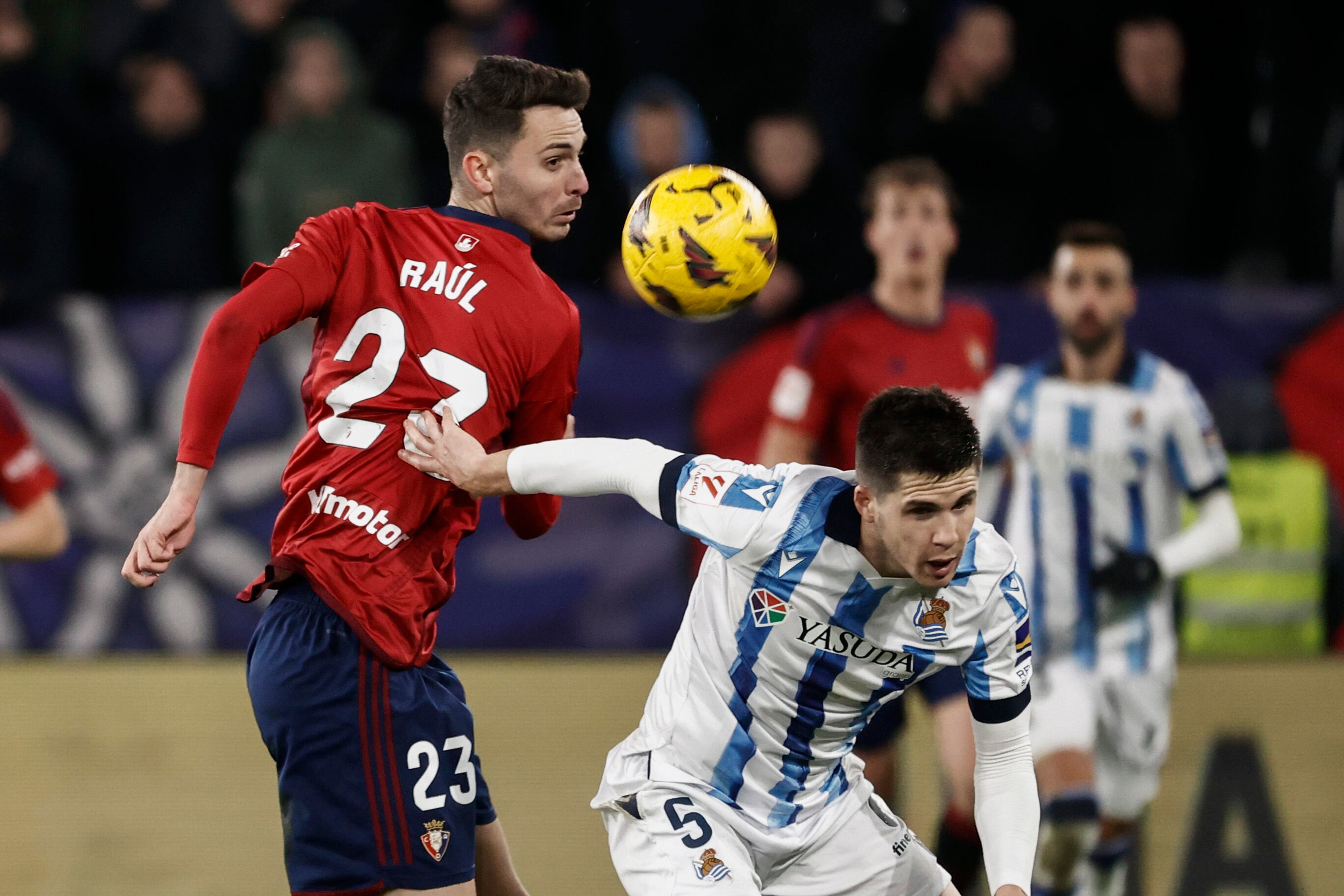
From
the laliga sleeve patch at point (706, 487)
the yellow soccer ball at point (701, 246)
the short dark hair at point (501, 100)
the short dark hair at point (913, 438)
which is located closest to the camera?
the short dark hair at point (913, 438)

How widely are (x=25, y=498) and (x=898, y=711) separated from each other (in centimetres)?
306

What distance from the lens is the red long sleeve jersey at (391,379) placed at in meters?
3.37

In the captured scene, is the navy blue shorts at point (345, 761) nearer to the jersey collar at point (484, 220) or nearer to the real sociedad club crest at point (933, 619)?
the jersey collar at point (484, 220)

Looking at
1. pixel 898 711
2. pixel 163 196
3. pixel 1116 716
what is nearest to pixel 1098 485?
pixel 1116 716

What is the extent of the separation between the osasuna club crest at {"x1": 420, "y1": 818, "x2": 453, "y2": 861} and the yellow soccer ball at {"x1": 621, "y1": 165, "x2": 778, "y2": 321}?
129 centimetres

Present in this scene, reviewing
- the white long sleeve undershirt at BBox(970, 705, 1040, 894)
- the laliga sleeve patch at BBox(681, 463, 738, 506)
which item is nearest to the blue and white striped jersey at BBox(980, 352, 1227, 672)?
the white long sleeve undershirt at BBox(970, 705, 1040, 894)

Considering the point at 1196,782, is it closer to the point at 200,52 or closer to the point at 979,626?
the point at 979,626

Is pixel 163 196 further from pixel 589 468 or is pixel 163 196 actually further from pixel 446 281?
pixel 589 468

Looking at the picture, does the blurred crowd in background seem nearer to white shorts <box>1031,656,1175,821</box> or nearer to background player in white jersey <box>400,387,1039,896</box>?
white shorts <box>1031,656,1175,821</box>

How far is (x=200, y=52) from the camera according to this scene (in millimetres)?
7953

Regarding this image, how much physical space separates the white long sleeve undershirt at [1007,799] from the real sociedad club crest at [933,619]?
0.22 metres

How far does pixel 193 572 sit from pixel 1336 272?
204 inches

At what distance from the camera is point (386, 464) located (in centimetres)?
339

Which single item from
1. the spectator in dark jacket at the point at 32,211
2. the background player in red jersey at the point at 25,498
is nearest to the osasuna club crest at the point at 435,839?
the background player in red jersey at the point at 25,498
